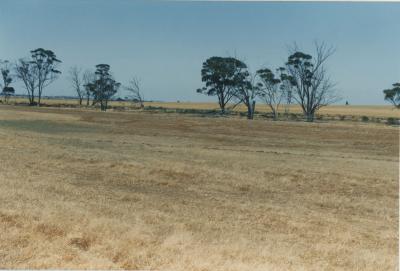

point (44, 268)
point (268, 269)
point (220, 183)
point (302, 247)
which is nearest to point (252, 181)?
point (220, 183)

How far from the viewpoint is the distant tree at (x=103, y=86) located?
8400 centimetres

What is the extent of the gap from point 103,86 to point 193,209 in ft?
263

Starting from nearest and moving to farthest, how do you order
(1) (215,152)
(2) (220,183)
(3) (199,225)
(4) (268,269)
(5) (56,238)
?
(4) (268,269)
(5) (56,238)
(3) (199,225)
(2) (220,183)
(1) (215,152)

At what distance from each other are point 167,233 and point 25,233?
2.25m

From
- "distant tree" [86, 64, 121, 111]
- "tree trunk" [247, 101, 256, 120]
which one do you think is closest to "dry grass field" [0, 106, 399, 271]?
"tree trunk" [247, 101, 256, 120]

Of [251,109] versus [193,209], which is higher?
[251,109]

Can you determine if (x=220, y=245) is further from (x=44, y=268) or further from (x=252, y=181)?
(x=252, y=181)

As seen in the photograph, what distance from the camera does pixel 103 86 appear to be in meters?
86.9

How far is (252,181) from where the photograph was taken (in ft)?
41.8

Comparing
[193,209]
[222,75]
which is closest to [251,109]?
[222,75]

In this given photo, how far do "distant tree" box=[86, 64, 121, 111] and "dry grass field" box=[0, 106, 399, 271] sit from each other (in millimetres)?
67196

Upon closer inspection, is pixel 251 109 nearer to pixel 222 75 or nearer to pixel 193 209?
pixel 222 75

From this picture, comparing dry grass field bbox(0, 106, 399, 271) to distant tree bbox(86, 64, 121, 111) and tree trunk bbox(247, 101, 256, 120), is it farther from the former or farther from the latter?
distant tree bbox(86, 64, 121, 111)

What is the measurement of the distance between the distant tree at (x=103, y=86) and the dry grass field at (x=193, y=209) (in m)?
67.2
